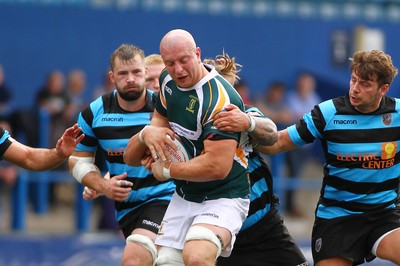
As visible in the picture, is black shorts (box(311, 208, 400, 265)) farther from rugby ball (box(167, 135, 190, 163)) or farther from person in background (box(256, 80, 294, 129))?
person in background (box(256, 80, 294, 129))

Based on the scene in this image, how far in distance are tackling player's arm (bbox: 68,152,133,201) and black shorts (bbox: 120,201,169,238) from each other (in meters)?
0.30

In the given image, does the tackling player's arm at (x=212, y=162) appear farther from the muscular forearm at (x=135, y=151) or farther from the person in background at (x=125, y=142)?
the person in background at (x=125, y=142)

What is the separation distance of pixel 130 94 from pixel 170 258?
165 centimetres

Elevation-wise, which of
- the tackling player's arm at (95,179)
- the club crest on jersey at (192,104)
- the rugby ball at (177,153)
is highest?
Answer: the club crest on jersey at (192,104)

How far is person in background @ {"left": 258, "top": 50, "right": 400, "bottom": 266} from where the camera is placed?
25.0 feet

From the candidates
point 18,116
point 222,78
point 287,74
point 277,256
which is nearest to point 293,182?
Answer: point 287,74

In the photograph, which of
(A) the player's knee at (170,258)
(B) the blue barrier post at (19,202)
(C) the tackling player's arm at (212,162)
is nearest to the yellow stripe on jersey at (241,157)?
(C) the tackling player's arm at (212,162)

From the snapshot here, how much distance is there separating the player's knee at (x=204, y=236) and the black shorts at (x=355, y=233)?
133 cm

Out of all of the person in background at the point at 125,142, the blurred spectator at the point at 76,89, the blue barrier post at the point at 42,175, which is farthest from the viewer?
the blurred spectator at the point at 76,89

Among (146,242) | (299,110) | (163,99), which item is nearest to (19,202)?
(299,110)

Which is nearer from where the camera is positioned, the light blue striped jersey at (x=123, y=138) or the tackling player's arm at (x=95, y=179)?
the tackling player's arm at (x=95, y=179)

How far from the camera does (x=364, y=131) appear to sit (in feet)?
25.2

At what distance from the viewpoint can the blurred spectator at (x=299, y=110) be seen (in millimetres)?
13992

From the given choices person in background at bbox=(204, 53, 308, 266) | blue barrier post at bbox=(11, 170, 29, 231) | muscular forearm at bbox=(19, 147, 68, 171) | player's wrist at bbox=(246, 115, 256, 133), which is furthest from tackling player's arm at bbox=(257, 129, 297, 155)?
blue barrier post at bbox=(11, 170, 29, 231)
